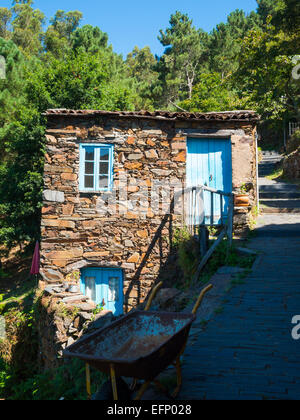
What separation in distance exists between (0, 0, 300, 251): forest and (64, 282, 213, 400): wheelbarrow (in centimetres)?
1019

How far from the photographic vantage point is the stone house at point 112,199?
858cm

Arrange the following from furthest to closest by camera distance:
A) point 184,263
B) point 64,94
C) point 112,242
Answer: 1. point 64,94
2. point 112,242
3. point 184,263

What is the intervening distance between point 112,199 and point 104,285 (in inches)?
87.6

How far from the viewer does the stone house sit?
28.1ft

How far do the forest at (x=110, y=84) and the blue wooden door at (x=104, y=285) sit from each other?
16.8ft

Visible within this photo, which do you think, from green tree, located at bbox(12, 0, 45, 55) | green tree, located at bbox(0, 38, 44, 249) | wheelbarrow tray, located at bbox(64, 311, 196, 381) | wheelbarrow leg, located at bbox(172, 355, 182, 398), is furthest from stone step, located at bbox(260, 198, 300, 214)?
green tree, located at bbox(12, 0, 45, 55)

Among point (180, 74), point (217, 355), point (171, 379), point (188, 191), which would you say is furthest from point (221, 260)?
point (180, 74)

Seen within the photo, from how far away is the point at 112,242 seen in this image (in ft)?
28.3

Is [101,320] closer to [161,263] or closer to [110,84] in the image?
[161,263]

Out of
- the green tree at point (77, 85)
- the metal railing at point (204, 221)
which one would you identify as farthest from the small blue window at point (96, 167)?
the green tree at point (77, 85)

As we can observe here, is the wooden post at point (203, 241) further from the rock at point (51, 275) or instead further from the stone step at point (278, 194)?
the stone step at point (278, 194)

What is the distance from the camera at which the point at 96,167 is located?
8781 mm

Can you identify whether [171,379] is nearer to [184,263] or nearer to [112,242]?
[184,263]
